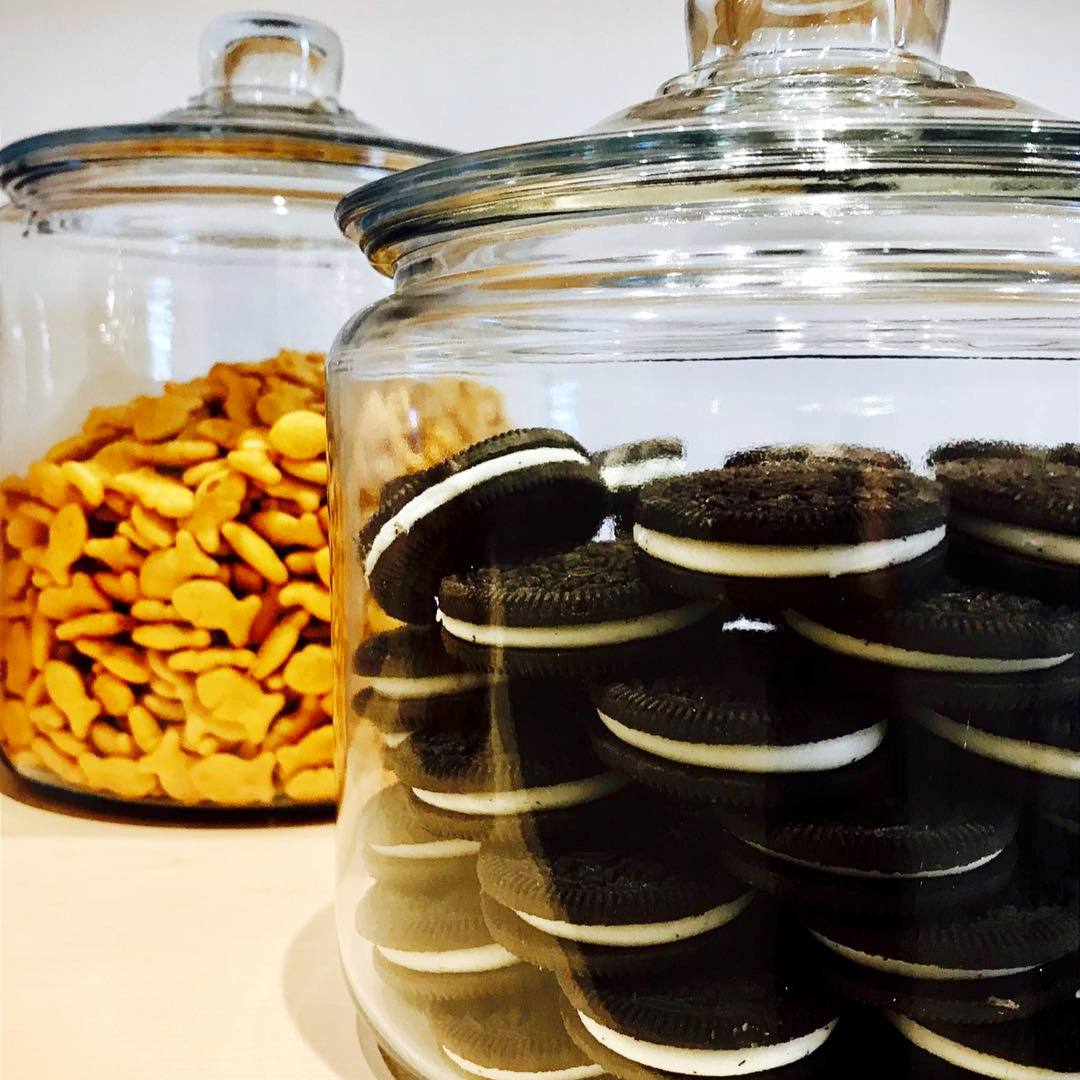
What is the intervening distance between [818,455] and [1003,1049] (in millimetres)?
178

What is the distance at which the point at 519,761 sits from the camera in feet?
1.07

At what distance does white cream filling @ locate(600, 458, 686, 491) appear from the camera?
0.36 meters

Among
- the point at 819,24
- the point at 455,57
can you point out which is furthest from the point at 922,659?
the point at 455,57

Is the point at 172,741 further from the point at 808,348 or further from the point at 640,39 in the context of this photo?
the point at 640,39

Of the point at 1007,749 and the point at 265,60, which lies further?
the point at 265,60

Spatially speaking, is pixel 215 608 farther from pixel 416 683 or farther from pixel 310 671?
pixel 416 683

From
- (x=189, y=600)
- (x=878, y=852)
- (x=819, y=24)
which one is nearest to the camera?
(x=878, y=852)

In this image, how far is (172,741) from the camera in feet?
1.90

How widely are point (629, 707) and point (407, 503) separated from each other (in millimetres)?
111

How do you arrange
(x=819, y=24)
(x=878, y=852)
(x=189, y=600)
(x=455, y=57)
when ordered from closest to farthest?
(x=878, y=852) → (x=819, y=24) → (x=189, y=600) → (x=455, y=57)

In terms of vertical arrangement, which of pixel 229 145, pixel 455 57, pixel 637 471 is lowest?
pixel 637 471

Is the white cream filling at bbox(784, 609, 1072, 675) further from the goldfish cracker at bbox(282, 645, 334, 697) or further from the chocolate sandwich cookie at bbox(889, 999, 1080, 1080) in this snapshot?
the goldfish cracker at bbox(282, 645, 334, 697)

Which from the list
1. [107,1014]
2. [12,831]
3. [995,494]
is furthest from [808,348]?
[12,831]

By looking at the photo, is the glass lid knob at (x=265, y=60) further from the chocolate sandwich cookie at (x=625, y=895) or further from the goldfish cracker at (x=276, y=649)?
the chocolate sandwich cookie at (x=625, y=895)
